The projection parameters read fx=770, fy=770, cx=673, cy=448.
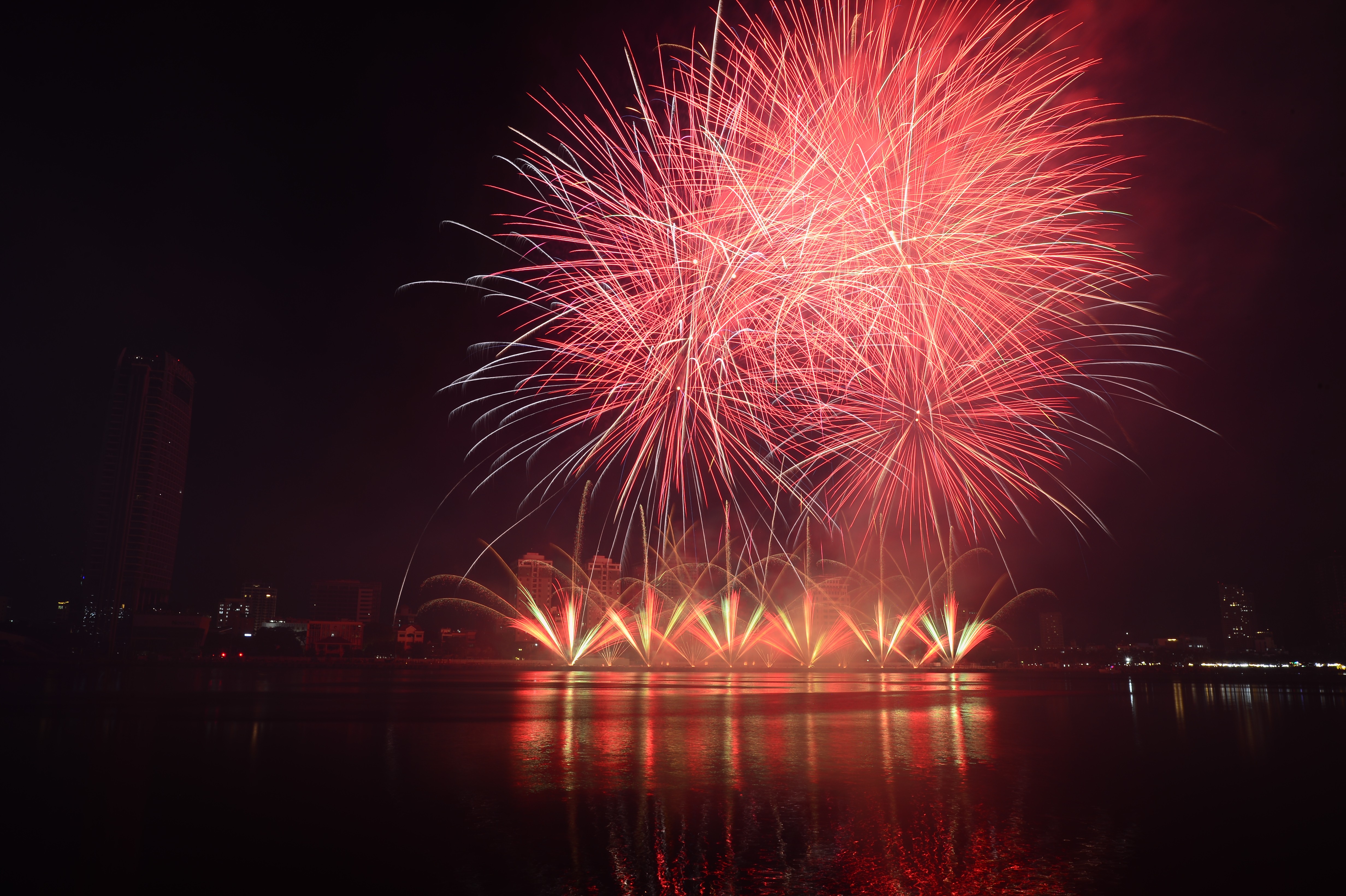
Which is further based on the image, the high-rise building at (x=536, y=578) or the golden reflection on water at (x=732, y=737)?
the high-rise building at (x=536, y=578)

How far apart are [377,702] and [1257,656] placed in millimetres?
170224

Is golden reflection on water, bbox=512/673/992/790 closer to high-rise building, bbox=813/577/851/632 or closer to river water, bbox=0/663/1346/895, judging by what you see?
river water, bbox=0/663/1346/895

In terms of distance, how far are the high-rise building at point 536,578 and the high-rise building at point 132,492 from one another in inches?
2557

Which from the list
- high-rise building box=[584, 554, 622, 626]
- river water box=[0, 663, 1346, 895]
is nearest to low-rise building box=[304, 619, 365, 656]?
high-rise building box=[584, 554, 622, 626]

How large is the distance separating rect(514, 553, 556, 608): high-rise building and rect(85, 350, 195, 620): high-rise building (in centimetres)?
6495

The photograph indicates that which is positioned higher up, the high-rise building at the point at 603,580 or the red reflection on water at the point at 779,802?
the high-rise building at the point at 603,580

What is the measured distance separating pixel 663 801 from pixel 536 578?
423ft

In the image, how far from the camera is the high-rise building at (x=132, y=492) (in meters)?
131

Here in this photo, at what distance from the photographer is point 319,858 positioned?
1041cm

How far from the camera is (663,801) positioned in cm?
1361

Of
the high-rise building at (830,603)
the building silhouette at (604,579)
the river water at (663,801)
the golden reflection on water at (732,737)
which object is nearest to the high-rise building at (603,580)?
the building silhouette at (604,579)

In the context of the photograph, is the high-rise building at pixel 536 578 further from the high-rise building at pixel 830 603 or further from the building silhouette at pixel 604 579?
the high-rise building at pixel 830 603

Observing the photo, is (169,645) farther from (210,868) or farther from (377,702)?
(210,868)

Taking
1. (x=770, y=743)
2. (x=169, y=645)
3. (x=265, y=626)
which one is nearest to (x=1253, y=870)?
(x=770, y=743)
